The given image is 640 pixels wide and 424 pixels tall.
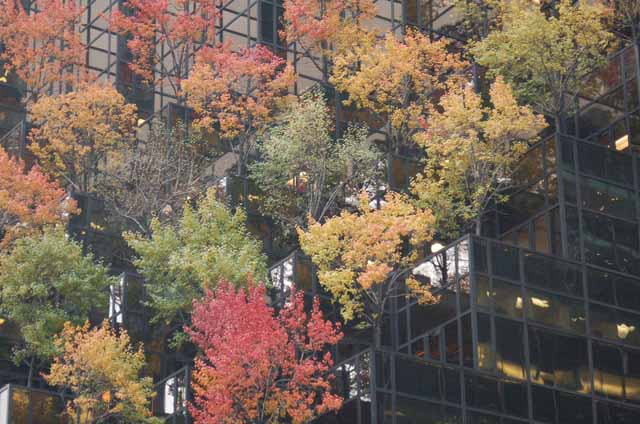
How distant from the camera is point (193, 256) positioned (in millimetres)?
67125

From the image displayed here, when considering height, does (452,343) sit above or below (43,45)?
below

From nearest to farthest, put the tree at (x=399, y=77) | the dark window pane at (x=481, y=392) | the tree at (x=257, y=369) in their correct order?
the tree at (x=257, y=369) → the dark window pane at (x=481, y=392) → the tree at (x=399, y=77)

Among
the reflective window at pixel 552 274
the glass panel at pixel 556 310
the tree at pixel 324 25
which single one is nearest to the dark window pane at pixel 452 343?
the glass panel at pixel 556 310

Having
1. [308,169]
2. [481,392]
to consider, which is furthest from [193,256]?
[481,392]

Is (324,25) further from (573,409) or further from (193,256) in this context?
(573,409)

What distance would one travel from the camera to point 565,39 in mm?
74625

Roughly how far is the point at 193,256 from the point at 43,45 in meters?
28.7

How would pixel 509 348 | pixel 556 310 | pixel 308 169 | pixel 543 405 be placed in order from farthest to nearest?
pixel 308 169 < pixel 556 310 < pixel 509 348 < pixel 543 405

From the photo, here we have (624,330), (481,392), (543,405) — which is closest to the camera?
(481,392)

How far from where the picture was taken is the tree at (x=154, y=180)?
75250mm

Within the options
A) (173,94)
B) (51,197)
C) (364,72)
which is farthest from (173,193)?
(173,94)

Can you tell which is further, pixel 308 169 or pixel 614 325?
pixel 308 169

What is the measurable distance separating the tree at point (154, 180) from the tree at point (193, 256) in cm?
281

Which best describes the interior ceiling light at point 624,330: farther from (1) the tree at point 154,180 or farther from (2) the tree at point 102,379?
(1) the tree at point 154,180
